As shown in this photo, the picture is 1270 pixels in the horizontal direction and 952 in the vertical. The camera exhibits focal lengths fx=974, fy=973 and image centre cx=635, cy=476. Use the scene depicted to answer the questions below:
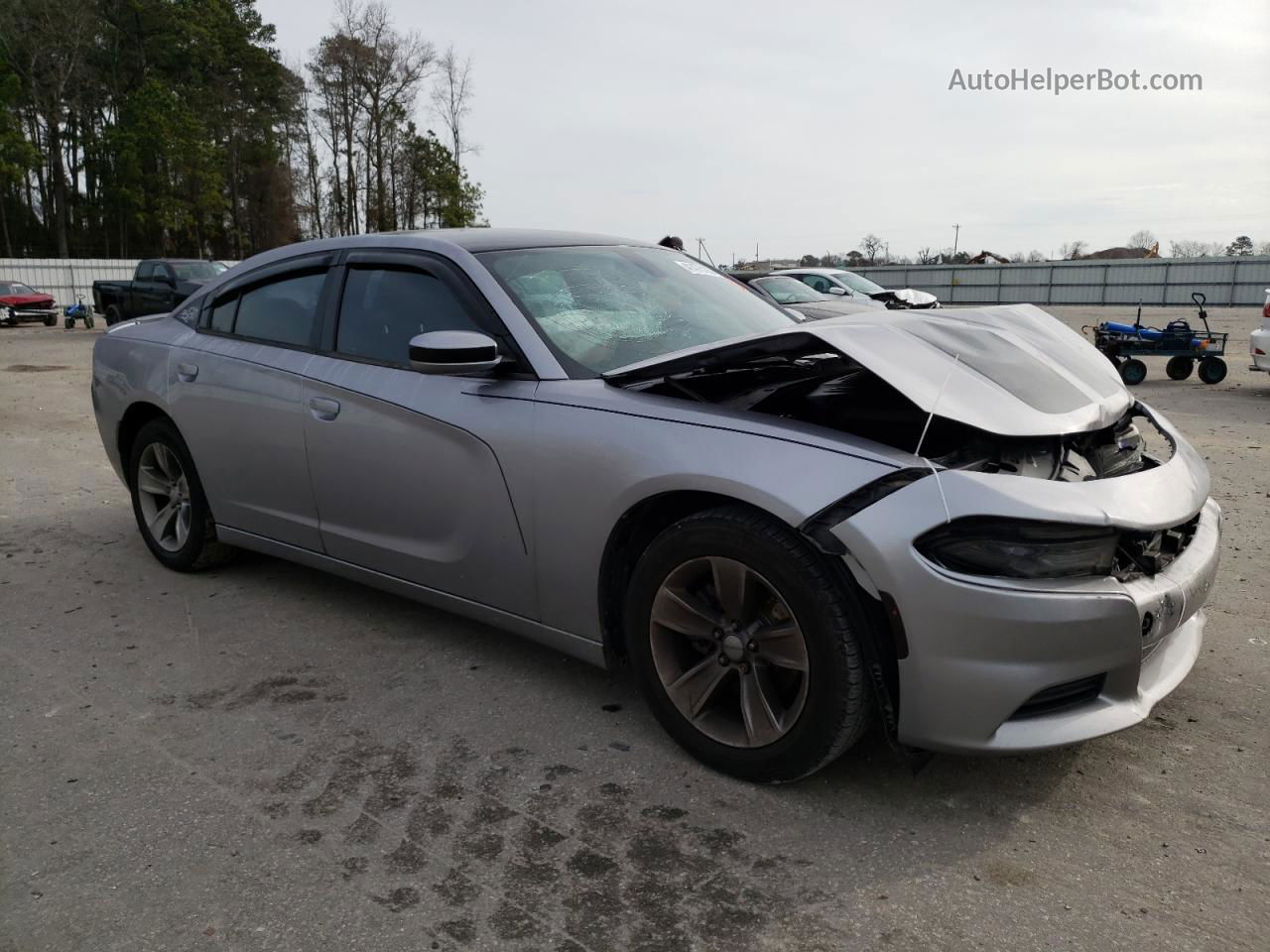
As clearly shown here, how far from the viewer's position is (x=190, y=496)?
4652mm

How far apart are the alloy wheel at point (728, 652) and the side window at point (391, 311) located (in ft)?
4.18

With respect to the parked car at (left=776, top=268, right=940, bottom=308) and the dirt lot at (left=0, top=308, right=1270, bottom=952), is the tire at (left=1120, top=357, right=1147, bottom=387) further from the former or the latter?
the dirt lot at (left=0, top=308, right=1270, bottom=952)

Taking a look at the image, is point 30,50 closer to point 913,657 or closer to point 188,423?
point 188,423

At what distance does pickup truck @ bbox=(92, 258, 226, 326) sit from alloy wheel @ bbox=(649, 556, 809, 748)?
2039cm

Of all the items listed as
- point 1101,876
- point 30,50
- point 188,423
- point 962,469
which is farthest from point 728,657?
point 30,50

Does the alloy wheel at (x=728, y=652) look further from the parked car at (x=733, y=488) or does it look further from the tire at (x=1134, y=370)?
the tire at (x=1134, y=370)

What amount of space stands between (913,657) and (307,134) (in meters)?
53.9

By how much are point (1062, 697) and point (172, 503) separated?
417 cm

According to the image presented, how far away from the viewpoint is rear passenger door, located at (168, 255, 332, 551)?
4.00m

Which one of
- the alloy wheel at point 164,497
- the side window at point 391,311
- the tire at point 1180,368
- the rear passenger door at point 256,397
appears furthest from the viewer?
the tire at point 1180,368

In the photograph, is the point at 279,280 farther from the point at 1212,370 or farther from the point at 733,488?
the point at 1212,370

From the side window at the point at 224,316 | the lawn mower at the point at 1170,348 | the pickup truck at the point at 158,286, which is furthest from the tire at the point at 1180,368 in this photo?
the pickup truck at the point at 158,286

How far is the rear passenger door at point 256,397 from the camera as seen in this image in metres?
4.00

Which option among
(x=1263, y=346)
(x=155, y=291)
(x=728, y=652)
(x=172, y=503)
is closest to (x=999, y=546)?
(x=728, y=652)
